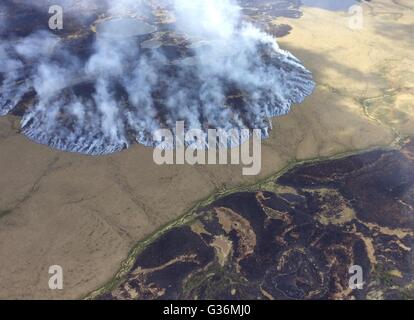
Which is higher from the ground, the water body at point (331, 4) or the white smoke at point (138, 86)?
the water body at point (331, 4)

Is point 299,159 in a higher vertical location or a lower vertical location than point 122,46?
lower

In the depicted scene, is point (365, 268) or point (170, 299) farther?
point (365, 268)

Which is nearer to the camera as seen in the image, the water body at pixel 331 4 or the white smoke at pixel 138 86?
the white smoke at pixel 138 86

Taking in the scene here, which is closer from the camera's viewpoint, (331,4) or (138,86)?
(138,86)

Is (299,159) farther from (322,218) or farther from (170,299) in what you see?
(170,299)

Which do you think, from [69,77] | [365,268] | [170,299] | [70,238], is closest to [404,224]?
[365,268]

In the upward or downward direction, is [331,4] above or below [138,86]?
above

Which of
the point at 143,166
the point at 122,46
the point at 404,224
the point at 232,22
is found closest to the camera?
the point at 404,224
